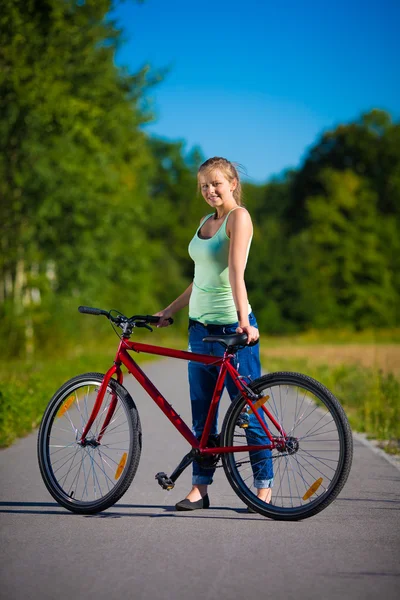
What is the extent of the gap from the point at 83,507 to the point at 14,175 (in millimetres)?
18311

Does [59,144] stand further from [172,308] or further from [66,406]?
[66,406]

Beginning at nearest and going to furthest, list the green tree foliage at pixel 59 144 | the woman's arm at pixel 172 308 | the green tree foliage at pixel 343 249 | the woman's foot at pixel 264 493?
the woman's foot at pixel 264 493
the woman's arm at pixel 172 308
the green tree foliage at pixel 59 144
the green tree foliage at pixel 343 249

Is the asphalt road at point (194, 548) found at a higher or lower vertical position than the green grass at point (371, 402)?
lower

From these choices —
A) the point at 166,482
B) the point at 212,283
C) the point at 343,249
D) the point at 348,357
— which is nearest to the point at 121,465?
the point at 166,482

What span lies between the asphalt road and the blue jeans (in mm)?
250

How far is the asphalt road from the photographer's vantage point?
4.07m

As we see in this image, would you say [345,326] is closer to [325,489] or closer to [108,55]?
[108,55]

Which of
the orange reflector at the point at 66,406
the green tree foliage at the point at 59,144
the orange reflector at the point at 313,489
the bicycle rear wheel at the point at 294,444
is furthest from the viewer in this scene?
the green tree foliage at the point at 59,144

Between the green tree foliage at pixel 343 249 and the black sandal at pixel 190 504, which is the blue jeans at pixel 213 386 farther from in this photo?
the green tree foliage at pixel 343 249

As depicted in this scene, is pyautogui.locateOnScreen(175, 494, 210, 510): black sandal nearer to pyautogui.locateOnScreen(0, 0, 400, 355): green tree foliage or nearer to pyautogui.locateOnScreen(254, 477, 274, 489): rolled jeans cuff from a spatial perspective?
pyautogui.locateOnScreen(254, 477, 274, 489): rolled jeans cuff

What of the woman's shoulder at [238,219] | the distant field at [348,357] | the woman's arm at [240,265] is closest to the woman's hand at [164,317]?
the woman's arm at [240,265]

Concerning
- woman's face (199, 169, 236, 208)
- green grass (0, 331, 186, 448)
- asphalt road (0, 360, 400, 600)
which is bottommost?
asphalt road (0, 360, 400, 600)

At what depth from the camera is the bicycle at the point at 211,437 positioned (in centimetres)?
546

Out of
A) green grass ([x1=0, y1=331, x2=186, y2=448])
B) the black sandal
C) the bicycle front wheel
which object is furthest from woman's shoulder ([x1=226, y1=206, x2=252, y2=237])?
green grass ([x1=0, y1=331, x2=186, y2=448])
